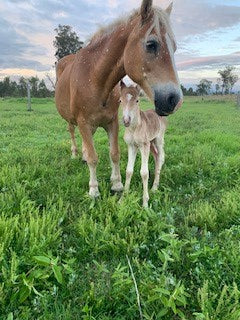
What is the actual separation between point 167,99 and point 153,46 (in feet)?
1.96

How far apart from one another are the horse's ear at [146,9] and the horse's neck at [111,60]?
1.31 ft

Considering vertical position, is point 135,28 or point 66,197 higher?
point 135,28

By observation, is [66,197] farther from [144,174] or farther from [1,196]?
[144,174]

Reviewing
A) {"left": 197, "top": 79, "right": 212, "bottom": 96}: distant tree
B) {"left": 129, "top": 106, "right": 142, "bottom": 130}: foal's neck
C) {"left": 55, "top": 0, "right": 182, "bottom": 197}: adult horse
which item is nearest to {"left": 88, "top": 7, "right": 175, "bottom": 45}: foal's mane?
{"left": 55, "top": 0, "right": 182, "bottom": 197}: adult horse

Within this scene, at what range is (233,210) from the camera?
3.97 metres

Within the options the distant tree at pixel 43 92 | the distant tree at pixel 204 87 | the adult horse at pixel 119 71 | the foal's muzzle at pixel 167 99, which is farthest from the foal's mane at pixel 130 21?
the distant tree at pixel 204 87

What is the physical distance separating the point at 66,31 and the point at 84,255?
57.0 m

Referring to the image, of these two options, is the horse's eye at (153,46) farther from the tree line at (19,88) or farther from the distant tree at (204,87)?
the distant tree at (204,87)

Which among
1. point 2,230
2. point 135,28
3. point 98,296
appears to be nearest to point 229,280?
point 98,296

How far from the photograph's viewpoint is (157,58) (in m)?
3.45

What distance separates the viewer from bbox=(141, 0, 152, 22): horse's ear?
3.48 m

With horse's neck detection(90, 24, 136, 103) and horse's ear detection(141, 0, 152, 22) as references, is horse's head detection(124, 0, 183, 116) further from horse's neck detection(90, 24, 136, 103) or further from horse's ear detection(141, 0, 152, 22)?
horse's neck detection(90, 24, 136, 103)

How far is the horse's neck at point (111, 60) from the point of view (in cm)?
411

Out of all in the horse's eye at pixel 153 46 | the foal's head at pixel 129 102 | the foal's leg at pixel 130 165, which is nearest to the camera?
the horse's eye at pixel 153 46
